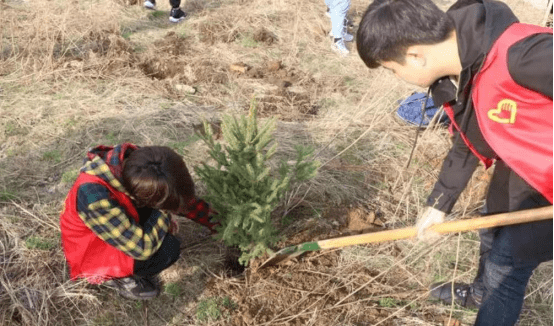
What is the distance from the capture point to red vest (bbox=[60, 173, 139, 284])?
251cm

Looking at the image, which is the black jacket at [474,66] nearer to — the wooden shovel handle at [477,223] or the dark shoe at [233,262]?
the wooden shovel handle at [477,223]

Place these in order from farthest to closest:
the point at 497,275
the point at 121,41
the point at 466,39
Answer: the point at 121,41 → the point at 497,275 → the point at 466,39

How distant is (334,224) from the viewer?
11.2ft

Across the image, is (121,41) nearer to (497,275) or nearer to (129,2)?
(129,2)

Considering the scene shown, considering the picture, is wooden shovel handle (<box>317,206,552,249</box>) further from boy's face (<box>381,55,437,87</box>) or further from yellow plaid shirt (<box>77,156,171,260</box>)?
yellow plaid shirt (<box>77,156,171,260</box>)

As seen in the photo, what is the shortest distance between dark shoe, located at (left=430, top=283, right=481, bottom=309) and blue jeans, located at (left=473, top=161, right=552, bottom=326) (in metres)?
0.59

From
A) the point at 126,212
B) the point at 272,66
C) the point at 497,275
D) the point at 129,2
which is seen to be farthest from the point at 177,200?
the point at 129,2

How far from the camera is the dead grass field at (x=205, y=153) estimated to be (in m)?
2.83

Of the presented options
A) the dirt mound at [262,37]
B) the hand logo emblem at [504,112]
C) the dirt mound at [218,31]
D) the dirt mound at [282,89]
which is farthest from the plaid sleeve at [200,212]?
the dirt mound at [262,37]

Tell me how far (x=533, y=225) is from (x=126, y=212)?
201cm

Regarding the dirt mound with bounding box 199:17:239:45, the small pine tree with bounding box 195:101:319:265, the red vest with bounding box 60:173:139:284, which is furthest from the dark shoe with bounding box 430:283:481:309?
the dirt mound with bounding box 199:17:239:45

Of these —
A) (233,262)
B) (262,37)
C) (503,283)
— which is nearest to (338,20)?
(262,37)

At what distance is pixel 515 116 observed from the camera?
1.77m

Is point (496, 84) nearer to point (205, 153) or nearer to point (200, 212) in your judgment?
point (200, 212)
